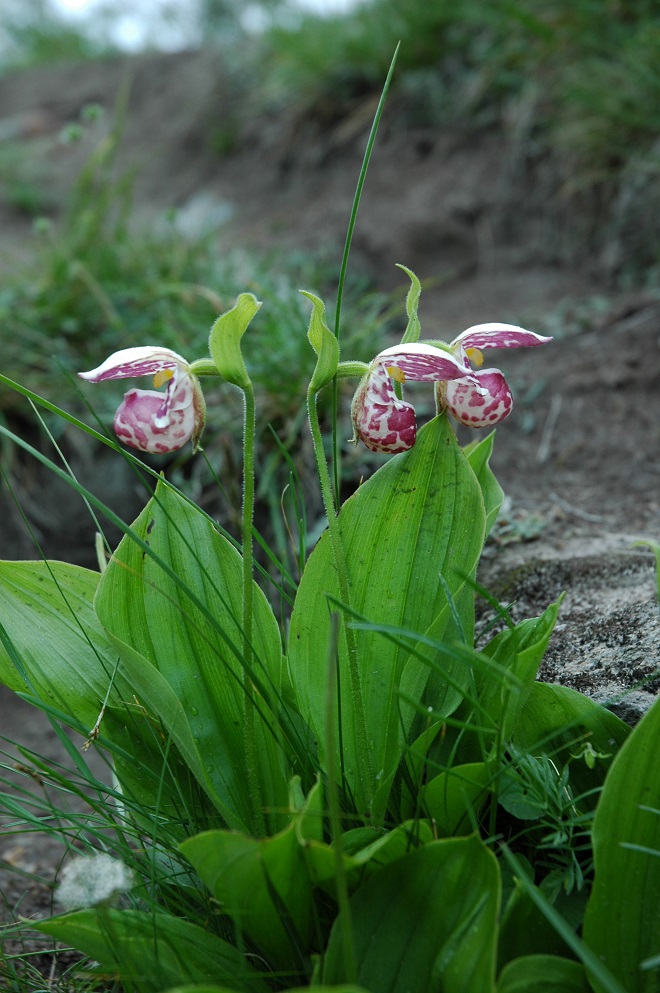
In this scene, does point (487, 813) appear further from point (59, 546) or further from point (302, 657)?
point (59, 546)

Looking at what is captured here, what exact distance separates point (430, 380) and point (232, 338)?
258 mm

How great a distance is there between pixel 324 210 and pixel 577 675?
10.7 ft

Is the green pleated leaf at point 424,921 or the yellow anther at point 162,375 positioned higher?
the yellow anther at point 162,375

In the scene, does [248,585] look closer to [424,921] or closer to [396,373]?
[396,373]

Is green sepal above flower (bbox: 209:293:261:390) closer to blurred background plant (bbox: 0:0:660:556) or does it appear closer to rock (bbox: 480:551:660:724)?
rock (bbox: 480:551:660:724)

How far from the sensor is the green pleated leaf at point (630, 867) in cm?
89

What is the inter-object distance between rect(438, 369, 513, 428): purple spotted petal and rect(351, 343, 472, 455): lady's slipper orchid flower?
0.10 ft

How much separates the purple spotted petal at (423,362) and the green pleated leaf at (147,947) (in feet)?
2.35

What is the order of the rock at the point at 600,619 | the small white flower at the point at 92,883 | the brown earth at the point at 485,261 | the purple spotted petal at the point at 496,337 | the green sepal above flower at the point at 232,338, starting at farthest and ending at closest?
the brown earth at the point at 485,261
the rock at the point at 600,619
the purple spotted petal at the point at 496,337
the green sepal above flower at the point at 232,338
the small white flower at the point at 92,883

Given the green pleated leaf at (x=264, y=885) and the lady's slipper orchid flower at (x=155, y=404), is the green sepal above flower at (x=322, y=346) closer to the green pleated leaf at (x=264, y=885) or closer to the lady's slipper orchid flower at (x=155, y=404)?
the lady's slipper orchid flower at (x=155, y=404)

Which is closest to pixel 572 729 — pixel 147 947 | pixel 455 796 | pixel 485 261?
pixel 455 796

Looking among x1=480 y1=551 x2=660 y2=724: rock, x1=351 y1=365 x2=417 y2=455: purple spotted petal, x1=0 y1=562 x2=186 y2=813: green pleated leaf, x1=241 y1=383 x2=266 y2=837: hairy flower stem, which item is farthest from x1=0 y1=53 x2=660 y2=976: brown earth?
x1=351 y1=365 x2=417 y2=455: purple spotted petal

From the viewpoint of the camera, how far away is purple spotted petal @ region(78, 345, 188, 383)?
1016mm

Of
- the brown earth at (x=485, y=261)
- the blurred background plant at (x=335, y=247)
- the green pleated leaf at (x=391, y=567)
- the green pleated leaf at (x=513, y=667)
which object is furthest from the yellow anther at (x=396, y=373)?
the blurred background plant at (x=335, y=247)
